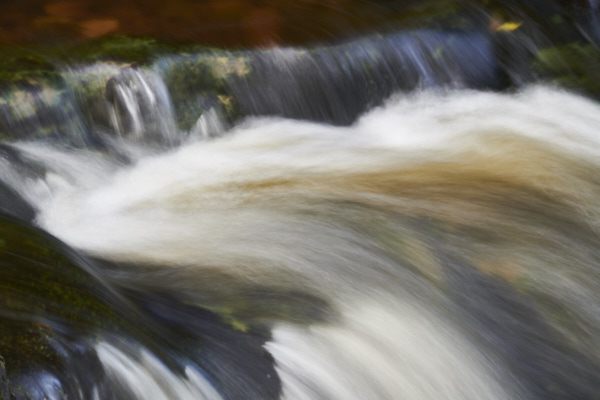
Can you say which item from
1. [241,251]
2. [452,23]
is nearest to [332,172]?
[241,251]

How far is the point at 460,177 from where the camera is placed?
3.69 m

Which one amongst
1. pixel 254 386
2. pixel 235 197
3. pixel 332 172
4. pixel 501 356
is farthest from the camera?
pixel 332 172

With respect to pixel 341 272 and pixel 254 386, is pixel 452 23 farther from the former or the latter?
pixel 254 386

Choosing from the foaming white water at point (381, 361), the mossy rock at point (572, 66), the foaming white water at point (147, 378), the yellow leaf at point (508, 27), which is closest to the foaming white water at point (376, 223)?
the foaming white water at point (381, 361)

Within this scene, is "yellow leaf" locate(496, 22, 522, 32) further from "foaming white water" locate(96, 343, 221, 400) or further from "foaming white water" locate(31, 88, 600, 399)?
"foaming white water" locate(96, 343, 221, 400)

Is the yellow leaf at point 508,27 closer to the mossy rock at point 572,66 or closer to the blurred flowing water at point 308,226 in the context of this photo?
the blurred flowing water at point 308,226

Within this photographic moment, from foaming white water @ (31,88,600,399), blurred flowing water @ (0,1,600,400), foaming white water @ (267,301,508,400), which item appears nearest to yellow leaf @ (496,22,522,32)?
blurred flowing water @ (0,1,600,400)

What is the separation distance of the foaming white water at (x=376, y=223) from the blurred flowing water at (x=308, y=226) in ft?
0.04

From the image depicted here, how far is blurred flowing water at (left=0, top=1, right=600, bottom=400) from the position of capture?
7.34ft

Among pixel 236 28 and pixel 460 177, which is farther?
pixel 236 28

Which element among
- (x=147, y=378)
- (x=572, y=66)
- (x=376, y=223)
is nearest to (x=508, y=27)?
(x=572, y=66)

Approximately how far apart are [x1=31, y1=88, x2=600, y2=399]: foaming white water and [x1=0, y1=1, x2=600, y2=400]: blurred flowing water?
11 millimetres

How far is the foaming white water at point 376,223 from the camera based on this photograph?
8.46 ft

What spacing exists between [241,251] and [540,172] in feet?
5.13
